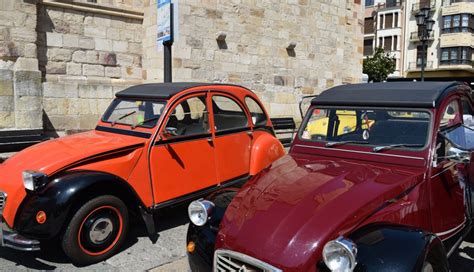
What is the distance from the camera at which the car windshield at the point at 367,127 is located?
11.0ft

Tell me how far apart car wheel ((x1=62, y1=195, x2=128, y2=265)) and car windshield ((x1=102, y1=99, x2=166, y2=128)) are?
1.04 meters

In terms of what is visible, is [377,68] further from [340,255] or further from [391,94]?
[340,255]

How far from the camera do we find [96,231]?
3873 mm

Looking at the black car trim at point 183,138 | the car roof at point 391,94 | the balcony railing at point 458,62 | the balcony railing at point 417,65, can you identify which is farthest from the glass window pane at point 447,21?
the black car trim at point 183,138

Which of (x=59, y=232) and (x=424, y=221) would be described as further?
(x=59, y=232)

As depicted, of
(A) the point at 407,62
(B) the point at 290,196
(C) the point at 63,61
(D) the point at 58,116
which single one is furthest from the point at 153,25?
(A) the point at 407,62

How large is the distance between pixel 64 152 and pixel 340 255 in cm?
296

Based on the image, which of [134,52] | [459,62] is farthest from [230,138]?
[459,62]

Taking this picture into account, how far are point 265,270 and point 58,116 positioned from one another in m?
7.86

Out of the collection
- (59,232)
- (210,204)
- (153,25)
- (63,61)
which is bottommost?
(59,232)

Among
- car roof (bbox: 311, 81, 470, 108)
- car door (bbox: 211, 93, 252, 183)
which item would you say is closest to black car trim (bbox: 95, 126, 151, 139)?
car door (bbox: 211, 93, 252, 183)

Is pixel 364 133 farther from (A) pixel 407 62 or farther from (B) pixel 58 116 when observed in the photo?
(A) pixel 407 62

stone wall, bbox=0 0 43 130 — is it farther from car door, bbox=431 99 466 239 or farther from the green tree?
the green tree

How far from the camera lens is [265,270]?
2.40 metres
